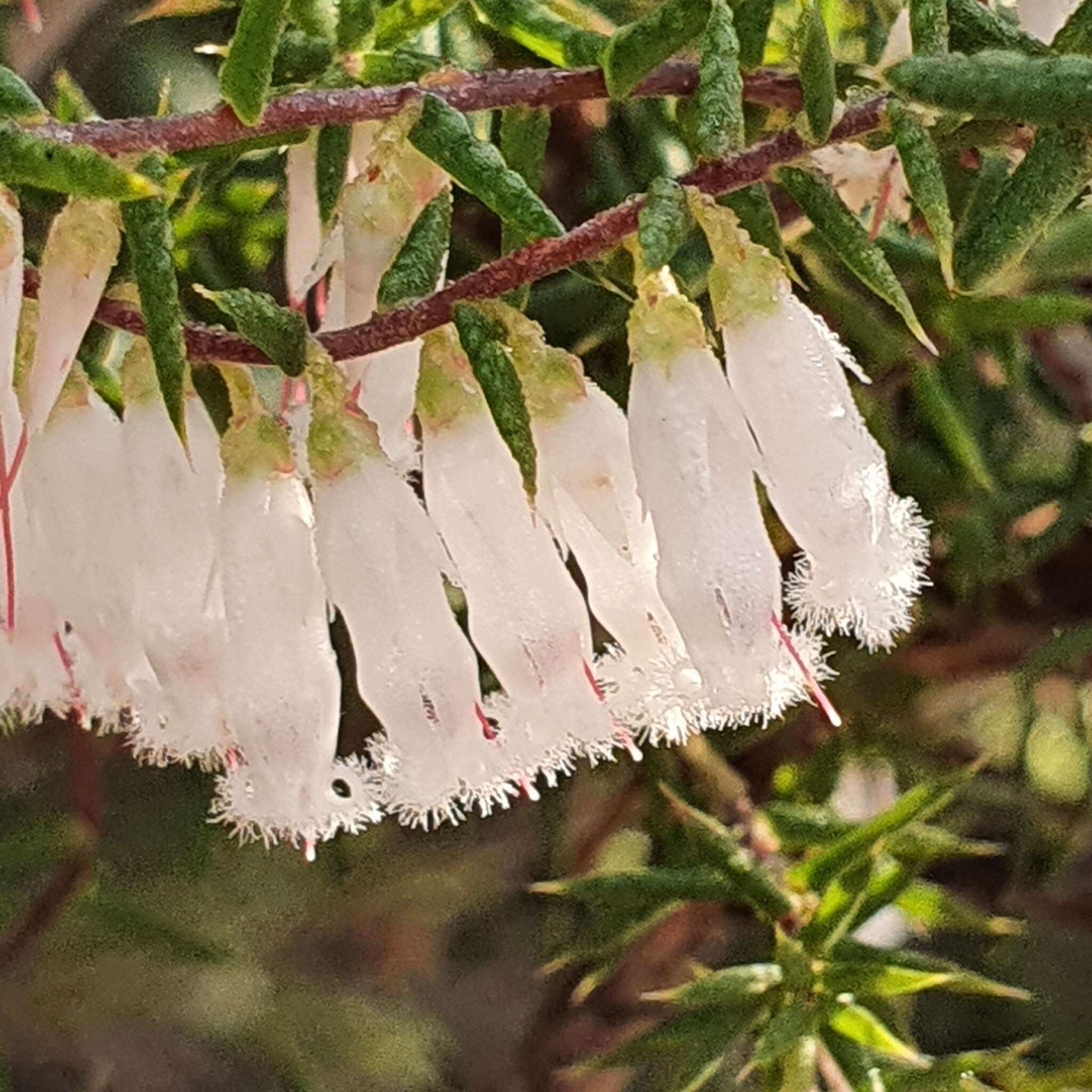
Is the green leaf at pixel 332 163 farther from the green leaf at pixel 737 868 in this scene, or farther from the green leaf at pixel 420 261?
the green leaf at pixel 737 868

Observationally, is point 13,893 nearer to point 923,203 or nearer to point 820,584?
point 820,584

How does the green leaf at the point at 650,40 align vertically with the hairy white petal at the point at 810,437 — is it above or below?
above

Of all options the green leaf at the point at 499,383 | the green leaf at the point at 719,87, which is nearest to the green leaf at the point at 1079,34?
the green leaf at the point at 719,87

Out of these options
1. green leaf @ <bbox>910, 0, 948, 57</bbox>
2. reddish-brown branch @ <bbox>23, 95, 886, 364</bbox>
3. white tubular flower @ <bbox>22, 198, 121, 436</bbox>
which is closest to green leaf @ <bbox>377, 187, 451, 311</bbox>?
reddish-brown branch @ <bbox>23, 95, 886, 364</bbox>

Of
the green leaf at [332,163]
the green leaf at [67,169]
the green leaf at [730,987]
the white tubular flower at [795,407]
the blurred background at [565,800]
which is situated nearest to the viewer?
the green leaf at [67,169]

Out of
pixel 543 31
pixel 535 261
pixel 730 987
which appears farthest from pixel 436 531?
pixel 730 987

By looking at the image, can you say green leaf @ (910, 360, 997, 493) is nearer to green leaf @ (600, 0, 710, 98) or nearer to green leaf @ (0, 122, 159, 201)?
green leaf @ (600, 0, 710, 98)
